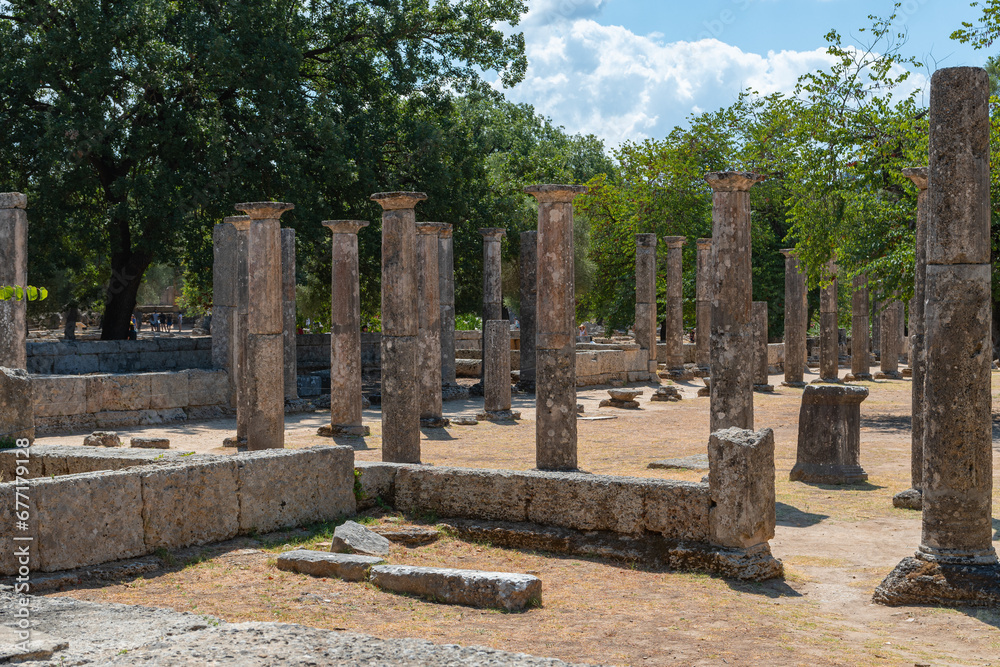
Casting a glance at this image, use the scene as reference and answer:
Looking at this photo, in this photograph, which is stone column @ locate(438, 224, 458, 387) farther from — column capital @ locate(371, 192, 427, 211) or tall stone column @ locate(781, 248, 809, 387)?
column capital @ locate(371, 192, 427, 211)

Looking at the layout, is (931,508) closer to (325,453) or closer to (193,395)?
Result: (325,453)

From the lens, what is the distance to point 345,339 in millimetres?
17094

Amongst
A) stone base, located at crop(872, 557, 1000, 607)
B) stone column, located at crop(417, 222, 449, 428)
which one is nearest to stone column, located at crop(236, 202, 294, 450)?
stone column, located at crop(417, 222, 449, 428)

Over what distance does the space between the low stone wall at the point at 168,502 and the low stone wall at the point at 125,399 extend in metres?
7.41

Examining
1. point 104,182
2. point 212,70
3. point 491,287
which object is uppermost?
point 212,70

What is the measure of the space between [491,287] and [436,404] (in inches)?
240

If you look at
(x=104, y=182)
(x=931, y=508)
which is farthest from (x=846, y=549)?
(x=104, y=182)

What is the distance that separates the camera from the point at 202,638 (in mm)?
5664

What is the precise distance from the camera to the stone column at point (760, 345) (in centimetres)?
2332

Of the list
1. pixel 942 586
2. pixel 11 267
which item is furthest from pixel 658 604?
pixel 11 267

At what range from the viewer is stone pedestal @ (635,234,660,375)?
98.4ft

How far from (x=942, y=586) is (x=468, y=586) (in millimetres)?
3394

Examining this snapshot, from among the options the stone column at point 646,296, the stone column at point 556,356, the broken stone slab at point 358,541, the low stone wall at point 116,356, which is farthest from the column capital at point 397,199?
the stone column at point 646,296

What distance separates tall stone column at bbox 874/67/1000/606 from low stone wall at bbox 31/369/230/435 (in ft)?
47.4
